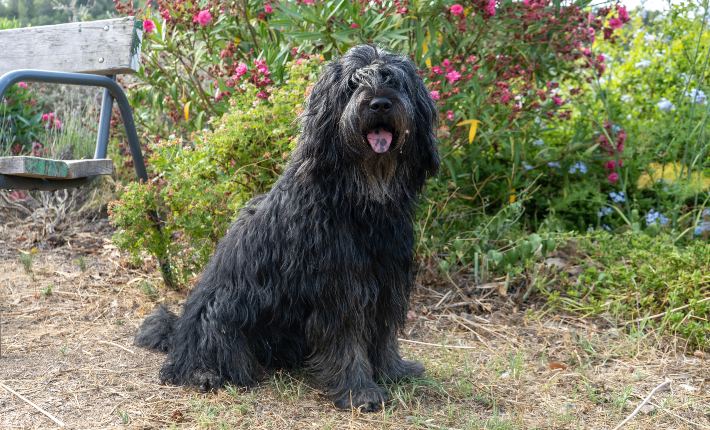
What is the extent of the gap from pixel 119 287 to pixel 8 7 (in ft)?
22.6

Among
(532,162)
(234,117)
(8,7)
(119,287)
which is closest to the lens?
(234,117)

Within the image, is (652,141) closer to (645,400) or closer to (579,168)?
(579,168)

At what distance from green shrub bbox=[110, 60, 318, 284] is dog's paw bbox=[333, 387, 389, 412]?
1387 mm

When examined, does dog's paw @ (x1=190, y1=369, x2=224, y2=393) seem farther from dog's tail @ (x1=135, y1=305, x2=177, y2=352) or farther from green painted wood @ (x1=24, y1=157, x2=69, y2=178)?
green painted wood @ (x1=24, y1=157, x2=69, y2=178)

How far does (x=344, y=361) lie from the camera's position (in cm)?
323

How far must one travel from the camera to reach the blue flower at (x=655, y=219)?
5336 mm

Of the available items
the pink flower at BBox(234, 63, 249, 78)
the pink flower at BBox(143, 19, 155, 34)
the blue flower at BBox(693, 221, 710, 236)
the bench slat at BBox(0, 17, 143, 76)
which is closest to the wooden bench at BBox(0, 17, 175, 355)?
the bench slat at BBox(0, 17, 143, 76)

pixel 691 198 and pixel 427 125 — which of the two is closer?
pixel 427 125

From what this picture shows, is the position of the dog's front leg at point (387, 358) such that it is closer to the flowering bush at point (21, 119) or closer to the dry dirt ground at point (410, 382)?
the dry dirt ground at point (410, 382)

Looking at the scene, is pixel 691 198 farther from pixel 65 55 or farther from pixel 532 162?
pixel 65 55

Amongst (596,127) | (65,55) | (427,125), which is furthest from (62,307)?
(596,127)

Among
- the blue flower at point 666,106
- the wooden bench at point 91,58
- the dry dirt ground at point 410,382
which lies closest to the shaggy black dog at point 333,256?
the dry dirt ground at point 410,382

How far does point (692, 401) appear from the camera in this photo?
3.48m

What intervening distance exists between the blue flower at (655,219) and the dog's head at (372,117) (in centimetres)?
282
